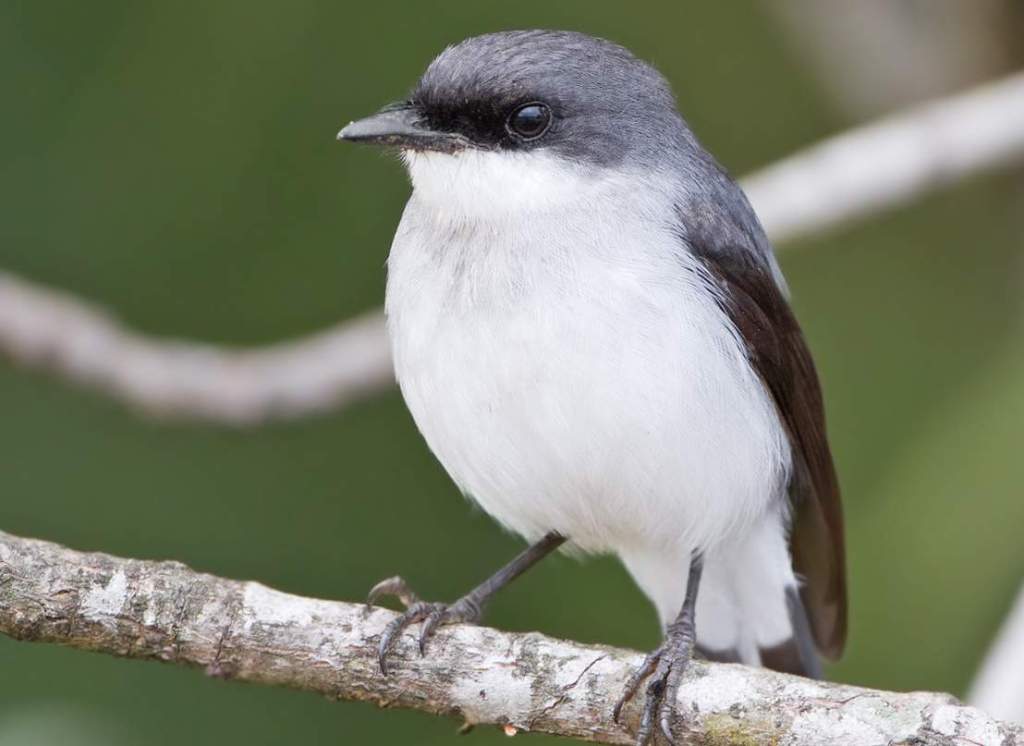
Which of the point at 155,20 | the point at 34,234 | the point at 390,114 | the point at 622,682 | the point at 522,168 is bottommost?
the point at 622,682

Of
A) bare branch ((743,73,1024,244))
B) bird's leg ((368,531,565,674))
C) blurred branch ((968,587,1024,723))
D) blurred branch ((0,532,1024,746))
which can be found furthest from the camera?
bare branch ((743,73,1024,244))

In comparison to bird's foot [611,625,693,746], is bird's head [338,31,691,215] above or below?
above

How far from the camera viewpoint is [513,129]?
13.4 ft

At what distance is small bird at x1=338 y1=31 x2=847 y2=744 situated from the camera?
3887 mm

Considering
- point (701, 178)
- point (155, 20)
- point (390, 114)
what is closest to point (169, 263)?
point (155, 20)

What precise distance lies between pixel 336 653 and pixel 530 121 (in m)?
1.49

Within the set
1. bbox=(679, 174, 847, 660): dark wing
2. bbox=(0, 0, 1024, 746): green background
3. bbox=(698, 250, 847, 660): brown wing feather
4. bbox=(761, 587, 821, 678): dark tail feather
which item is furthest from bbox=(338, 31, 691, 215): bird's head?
bbox=(0, 0, 1024, 746): green background

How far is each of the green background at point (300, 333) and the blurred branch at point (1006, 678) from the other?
437 mm

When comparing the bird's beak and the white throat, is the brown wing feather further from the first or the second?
the bird's beak

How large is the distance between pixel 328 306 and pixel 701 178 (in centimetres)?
248

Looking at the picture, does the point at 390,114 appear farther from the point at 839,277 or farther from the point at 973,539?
the point at 839,277

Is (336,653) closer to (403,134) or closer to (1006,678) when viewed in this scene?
(403,134)

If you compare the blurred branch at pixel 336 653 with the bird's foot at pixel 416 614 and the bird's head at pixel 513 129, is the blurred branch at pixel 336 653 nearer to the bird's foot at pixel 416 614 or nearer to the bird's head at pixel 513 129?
the bird's foot at pixel 416 614

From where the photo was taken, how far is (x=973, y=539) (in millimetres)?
5223
